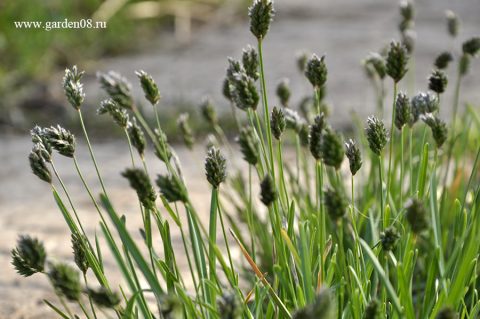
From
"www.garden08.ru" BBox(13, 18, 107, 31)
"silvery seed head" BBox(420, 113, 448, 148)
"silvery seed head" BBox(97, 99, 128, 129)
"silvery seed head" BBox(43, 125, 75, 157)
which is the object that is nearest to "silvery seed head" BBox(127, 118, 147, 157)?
"silvery seed head" BBox(97, 99, 128, 129)

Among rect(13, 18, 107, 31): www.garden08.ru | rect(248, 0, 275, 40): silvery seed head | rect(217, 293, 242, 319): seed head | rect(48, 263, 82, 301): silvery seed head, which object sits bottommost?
rect(217, 293, 242, 319): seed head

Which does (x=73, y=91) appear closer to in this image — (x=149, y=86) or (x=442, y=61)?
(x=149, y=86)

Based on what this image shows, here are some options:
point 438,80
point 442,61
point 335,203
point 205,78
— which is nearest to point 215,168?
point 335,203

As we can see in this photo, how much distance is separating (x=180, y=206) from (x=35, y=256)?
1656mm

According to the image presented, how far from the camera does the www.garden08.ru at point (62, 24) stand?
4.48 meters

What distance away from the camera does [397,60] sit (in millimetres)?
1166

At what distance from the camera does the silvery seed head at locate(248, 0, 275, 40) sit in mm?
1124

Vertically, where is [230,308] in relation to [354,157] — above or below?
below

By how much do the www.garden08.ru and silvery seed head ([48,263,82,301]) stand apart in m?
3.49

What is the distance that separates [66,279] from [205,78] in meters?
3.82

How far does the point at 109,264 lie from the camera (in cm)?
209

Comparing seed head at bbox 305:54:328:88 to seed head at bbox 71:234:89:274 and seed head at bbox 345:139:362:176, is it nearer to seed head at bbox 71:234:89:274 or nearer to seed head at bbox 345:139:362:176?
seed head at bbox 345:139:362:176

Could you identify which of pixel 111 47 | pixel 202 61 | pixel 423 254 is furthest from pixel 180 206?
pixel 111 47

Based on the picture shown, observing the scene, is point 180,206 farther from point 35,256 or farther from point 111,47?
point 111,47
